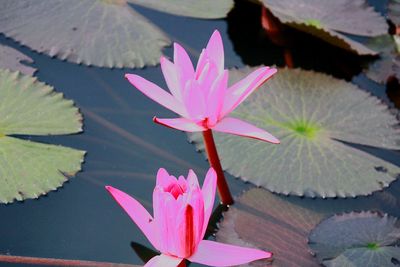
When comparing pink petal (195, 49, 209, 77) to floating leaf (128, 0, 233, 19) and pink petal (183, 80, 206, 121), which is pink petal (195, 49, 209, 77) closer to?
pink petal (183, 80, 206, 121)

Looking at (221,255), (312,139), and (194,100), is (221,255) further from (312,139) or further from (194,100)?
(312,139)

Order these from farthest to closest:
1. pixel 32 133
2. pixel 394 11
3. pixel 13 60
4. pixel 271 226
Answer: pixel 394 11
pixel 13 60
pixel 32 133
pixel 271 226

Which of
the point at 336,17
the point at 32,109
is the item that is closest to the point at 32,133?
the point at 32,109

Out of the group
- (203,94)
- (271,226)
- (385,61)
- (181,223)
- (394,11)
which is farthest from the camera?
(394,11)

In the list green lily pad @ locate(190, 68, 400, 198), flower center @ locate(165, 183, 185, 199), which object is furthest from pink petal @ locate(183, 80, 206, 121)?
green lily pad @ locate(190, 68, 400, 198)

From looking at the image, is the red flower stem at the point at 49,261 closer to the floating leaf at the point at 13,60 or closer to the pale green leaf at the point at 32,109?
the pale green leaf at the point at 32,109

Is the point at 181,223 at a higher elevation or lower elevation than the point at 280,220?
higher

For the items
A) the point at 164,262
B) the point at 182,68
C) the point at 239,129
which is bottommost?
the point at 164,262

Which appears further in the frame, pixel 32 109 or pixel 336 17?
pixel 336 17
